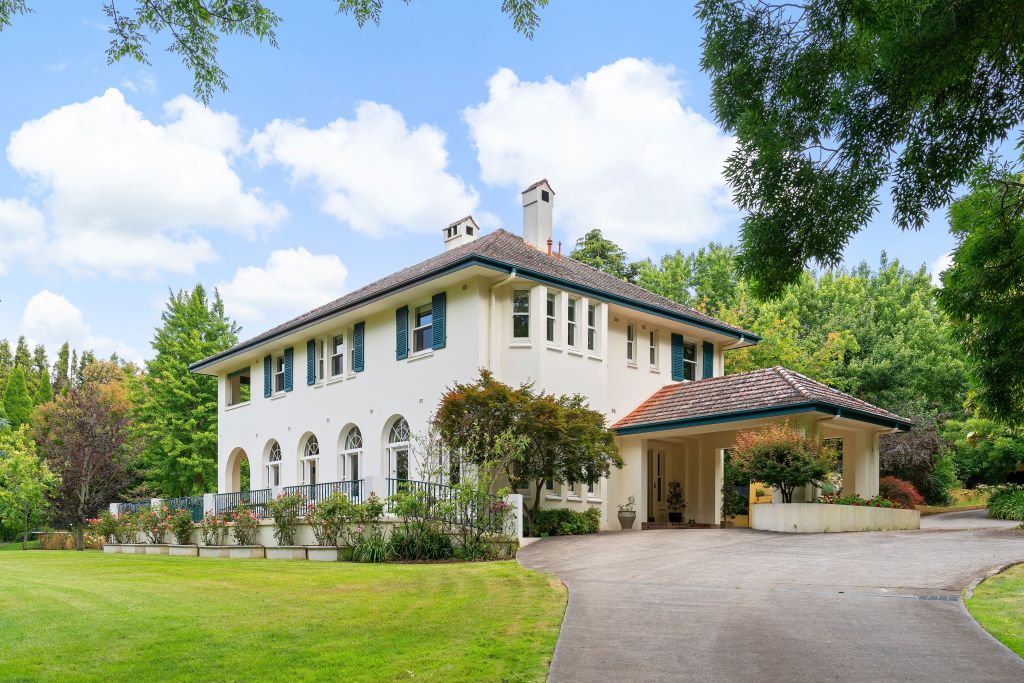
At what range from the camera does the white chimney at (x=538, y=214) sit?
27688 millimetres

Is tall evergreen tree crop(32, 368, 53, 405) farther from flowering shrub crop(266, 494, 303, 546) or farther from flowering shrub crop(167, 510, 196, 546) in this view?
flowering shrub crop(266, 494, 303, 546)

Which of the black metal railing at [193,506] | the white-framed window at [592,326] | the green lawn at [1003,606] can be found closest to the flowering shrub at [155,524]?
the black metal railing at [193,506]

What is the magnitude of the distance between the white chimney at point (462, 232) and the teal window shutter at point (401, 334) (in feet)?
18.8

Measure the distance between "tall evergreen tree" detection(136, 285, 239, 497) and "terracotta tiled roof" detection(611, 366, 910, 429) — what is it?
2459 centimetres

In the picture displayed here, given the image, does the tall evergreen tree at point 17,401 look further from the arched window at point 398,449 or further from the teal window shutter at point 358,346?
the arched window at point 398,449

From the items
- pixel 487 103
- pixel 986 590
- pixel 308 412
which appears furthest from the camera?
pixel 308 412

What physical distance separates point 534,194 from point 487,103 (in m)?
12.5

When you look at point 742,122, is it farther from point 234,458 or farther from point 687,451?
point 234,458

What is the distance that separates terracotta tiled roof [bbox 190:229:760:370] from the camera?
2214cm

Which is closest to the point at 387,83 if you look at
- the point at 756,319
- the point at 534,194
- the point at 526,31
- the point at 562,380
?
the point at 526,31

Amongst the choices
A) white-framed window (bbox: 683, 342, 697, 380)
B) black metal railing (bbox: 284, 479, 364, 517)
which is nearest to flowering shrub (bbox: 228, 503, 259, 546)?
black metal railing (bbox: 284, 479, 364, 517)

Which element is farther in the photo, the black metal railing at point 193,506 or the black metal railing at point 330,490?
the black metal railing at point 193,506

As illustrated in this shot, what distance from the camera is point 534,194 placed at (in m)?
27.9

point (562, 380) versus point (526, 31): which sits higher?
point (526, 31)
